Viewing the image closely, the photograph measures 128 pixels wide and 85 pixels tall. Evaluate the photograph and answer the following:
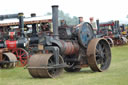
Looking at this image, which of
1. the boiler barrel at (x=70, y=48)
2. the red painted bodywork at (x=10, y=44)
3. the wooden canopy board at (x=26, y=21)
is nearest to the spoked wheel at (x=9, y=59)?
the red painted bodywork at (x=10, y=44)

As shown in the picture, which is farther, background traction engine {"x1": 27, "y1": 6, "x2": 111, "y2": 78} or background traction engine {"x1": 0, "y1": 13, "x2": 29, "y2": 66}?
background traction engine {"x1": 0, "y1": 13, "x2": 29, "y2": 66}

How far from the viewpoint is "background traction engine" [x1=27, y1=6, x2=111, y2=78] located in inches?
281

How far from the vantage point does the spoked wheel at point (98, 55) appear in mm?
8430

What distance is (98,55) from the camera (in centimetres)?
892

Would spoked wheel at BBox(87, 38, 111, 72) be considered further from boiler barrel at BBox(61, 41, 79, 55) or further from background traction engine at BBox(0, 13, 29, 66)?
background traction engine at BBox(0, 13, 29, 66)

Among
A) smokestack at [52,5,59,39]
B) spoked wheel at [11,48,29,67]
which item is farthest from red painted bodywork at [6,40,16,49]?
smokestack at [52,5,59,39]

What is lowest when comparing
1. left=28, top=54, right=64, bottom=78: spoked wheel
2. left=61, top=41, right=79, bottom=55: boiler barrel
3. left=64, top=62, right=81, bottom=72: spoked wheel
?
left=64, top=62, right=81, bottom=72: spoked wheel

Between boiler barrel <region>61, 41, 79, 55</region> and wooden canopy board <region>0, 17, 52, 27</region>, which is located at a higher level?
wooden canopy board <region>0, 17, 52, 27</region>

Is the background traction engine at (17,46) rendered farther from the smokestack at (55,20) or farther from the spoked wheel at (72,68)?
the smokestack at (55,20)

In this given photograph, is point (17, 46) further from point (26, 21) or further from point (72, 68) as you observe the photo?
point (26, 21)

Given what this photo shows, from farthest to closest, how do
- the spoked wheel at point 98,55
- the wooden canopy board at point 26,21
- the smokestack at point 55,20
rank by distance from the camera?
the wooden canopy board at point 26,21 → the spoked wheel at point 98,55 → the smokestack at point 55,20

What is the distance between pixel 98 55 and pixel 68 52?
3.59ft

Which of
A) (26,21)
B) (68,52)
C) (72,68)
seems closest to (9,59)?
(72,68)

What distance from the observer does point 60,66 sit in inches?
289
